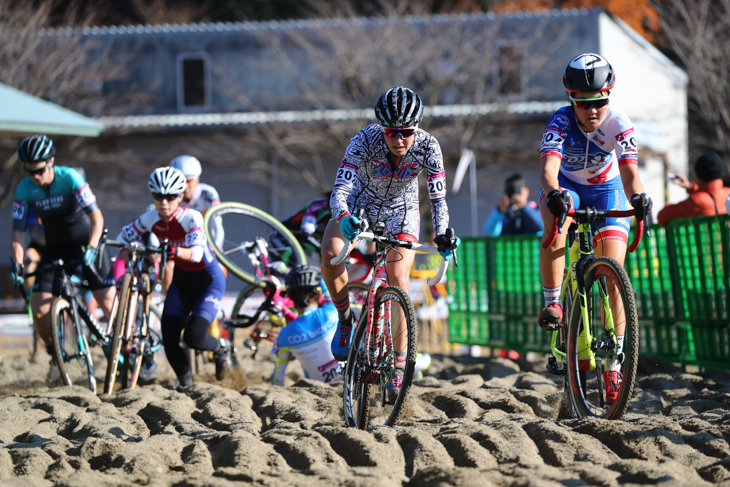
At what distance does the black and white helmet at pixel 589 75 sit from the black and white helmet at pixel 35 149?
4799mm

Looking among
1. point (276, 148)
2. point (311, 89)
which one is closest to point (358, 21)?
point (311, 89)

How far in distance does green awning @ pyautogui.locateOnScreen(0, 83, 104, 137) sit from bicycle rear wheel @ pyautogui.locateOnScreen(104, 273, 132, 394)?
363cm

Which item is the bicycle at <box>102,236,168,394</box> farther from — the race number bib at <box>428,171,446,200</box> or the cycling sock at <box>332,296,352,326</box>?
the race number bib at <box>428,171,446,200</box>

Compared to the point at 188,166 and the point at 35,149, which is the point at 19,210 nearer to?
the point at 35,149

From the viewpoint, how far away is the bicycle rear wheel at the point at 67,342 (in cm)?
750

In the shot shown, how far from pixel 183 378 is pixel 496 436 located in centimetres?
383

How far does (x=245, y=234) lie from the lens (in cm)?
993

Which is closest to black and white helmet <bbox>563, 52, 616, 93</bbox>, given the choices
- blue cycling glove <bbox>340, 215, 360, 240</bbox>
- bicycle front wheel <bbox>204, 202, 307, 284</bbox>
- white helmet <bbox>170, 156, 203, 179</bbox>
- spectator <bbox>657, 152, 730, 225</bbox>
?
blue cycling glove <bbox>340, 215, 360, 240</bbox>

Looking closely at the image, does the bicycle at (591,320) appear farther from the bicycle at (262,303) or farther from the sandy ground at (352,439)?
the bicycle at (262,303)

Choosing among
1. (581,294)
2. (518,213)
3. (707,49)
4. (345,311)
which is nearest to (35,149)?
(345,311)

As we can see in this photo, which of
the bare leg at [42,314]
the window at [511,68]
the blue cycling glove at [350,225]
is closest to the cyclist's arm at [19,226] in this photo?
the bare leg at [42,314]

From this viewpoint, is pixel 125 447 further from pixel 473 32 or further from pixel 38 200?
pixel 473 32

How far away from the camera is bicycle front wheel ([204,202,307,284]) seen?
29.5 feet

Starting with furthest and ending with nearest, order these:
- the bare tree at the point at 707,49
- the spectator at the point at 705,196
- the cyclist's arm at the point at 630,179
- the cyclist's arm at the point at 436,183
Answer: the bare tree at the point at 707,49
the spectator at the point at 705,196
the cyclist's arm at the point at 436,183
the cyclist's arm at the point at 630,179
